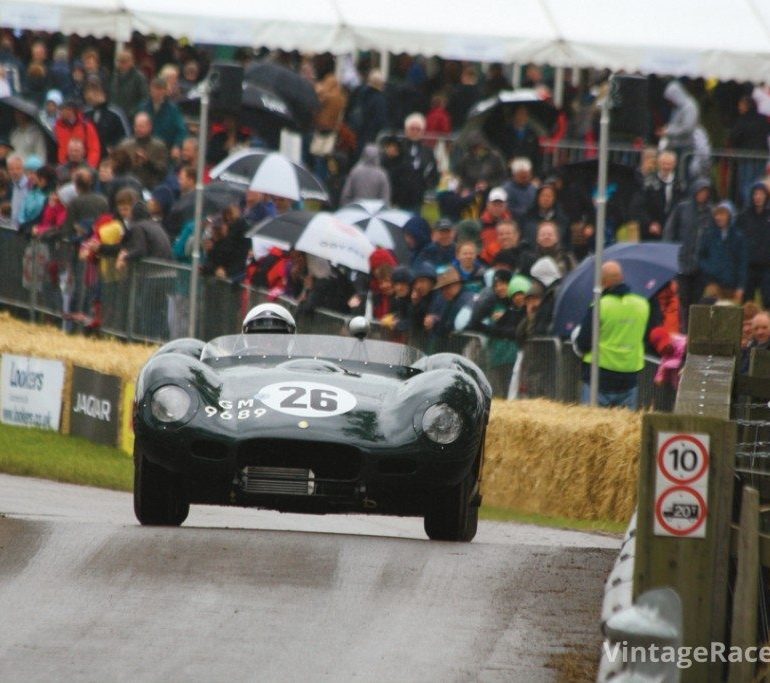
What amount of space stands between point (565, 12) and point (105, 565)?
12888 millimetres

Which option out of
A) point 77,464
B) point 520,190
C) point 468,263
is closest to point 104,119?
point 520,190

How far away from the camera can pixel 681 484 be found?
5.71 metres

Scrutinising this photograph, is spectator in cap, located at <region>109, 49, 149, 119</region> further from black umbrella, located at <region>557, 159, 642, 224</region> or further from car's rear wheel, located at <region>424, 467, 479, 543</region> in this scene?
car's rear wheel, located at <region>424, 467, 479, 543</region>

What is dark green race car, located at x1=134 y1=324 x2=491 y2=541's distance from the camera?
376 inches

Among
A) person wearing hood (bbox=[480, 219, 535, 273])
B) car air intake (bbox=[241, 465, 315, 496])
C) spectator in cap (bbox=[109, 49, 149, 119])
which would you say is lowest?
car air intake (bbox=[241, 465, 315, 496])

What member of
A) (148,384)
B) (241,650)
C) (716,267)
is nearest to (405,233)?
(716,267)

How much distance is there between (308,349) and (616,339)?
5329 mm

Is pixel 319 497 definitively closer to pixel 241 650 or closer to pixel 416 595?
pixel 416 595

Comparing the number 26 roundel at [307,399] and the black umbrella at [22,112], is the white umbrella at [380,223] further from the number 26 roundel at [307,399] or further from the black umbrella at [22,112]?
the number 26 roundel at [307,399]

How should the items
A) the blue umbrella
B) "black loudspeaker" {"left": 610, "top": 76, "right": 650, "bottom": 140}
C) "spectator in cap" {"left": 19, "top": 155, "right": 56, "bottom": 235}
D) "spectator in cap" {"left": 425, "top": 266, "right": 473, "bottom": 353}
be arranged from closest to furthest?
"black loudspeaker" {"left": 610, "top": 76, "right": 650, "bottom": 140} → the blue umbrella → "spectator in cap" {"left": 425, "top": 266, "right": 473, "bottom": 353} → "spectator in cap" {"left": 19, "top": 155, "right": 56, "bottom": 235}

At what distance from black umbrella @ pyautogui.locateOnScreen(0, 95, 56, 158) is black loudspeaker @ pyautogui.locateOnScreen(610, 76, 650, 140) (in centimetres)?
921

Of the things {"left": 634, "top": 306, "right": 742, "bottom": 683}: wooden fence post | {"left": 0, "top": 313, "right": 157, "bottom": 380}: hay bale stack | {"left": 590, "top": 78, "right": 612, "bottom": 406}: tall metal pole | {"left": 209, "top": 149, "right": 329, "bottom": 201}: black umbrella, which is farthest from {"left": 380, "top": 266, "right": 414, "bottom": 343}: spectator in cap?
{"left": 634, "top": 306, "right": 742, "bottom": 683}: wooden fence post

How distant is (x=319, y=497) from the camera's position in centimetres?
956

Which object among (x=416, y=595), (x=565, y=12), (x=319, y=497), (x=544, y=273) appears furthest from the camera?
(x=565, y=12)
